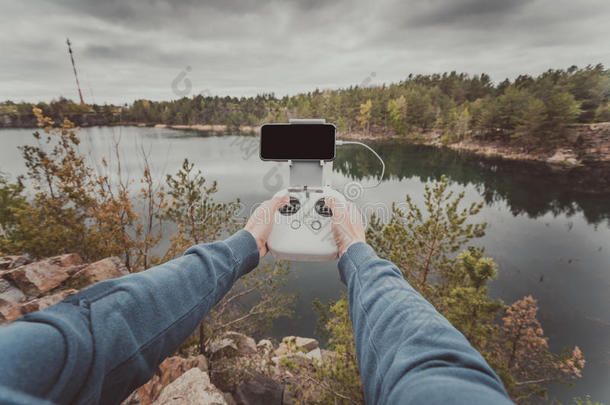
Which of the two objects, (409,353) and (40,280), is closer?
(409,353)

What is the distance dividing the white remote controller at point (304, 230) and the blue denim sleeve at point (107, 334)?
2.06 ft

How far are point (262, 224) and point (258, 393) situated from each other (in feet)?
18.8

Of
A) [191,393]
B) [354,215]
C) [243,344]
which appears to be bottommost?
[243,344]

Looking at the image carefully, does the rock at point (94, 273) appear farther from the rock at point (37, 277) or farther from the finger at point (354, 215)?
the finger at point (354, 215)

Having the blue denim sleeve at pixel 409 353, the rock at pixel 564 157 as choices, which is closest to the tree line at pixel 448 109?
the rock at pixel 564 157

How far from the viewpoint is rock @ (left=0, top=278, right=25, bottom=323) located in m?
2.86

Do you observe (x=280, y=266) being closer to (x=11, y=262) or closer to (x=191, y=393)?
(x=191, y=393)

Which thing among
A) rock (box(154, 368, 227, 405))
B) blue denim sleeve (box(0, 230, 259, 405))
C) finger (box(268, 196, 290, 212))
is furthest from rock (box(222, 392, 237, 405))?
blue denim sleeve (box(0, 230, 259, 405))

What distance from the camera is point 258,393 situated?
18.1ft

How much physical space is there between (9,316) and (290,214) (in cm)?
376

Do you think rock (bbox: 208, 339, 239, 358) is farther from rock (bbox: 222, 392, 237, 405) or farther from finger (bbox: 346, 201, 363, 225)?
finger (bbox: 346, 201, 363, 225)

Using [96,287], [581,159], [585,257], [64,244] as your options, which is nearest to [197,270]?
[96,287]

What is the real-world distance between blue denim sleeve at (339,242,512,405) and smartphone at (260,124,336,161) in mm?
1235

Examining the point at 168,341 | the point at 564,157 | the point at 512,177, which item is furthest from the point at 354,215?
the point at 564,157
